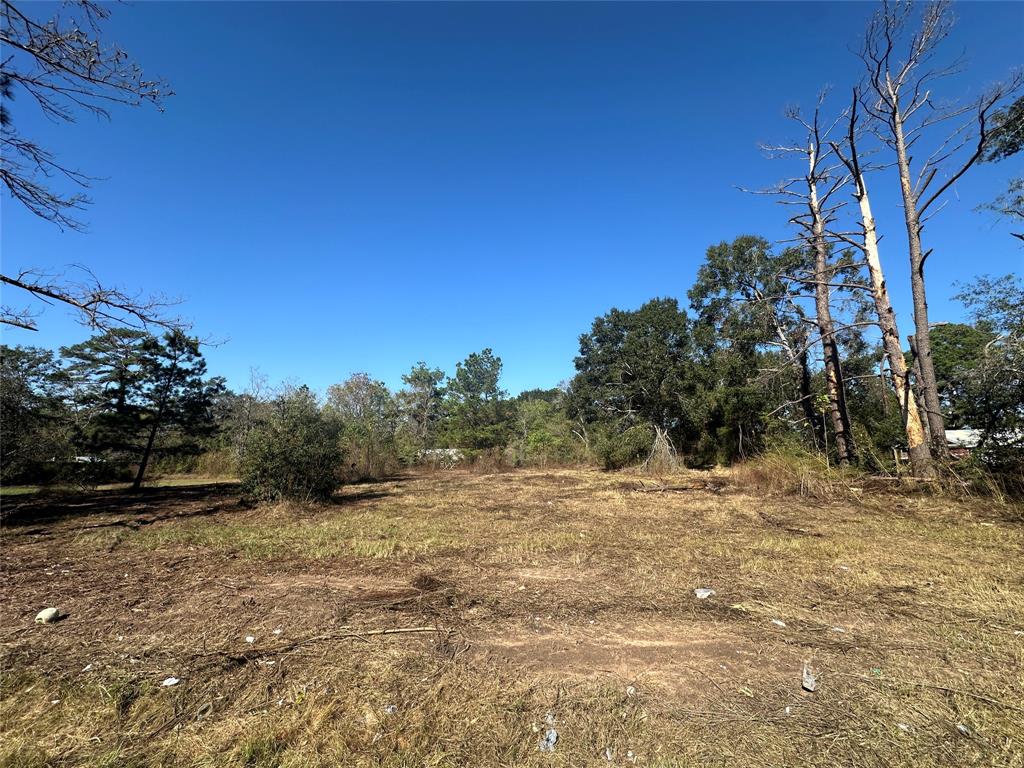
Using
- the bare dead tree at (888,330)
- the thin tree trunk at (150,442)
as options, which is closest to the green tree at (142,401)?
the thin tree trunk at (150,442)

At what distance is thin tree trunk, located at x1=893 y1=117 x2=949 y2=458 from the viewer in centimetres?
972

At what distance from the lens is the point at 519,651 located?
119 inches

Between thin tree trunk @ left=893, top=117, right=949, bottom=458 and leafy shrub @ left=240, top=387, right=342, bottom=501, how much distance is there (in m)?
13.5

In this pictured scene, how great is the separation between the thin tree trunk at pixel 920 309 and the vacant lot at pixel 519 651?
14.5ft

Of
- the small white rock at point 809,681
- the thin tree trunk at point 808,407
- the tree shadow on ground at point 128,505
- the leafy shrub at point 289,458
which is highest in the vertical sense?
the thin tree trunk at point 808,407

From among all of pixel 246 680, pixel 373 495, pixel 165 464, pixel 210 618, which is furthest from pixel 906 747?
pixel 165 464

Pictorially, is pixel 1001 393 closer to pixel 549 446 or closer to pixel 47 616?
pixel 47 616

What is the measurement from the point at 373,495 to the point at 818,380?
710 inches

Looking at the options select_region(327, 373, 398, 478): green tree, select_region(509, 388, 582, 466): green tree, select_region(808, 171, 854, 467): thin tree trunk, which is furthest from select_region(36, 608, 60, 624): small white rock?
select_region(509, 388, 582, 466): green tree

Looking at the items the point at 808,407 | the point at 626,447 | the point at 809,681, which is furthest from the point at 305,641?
the point at 626,447

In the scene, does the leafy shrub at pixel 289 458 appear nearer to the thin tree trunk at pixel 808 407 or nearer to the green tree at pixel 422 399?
the thin tree trunk at pixel 808 407

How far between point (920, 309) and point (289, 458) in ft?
47.6

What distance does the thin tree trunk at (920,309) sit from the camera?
31.9ft

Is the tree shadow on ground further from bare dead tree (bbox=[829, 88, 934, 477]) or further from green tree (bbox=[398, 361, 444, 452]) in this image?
green tree (bbox=[398, 361, 444, 452])
